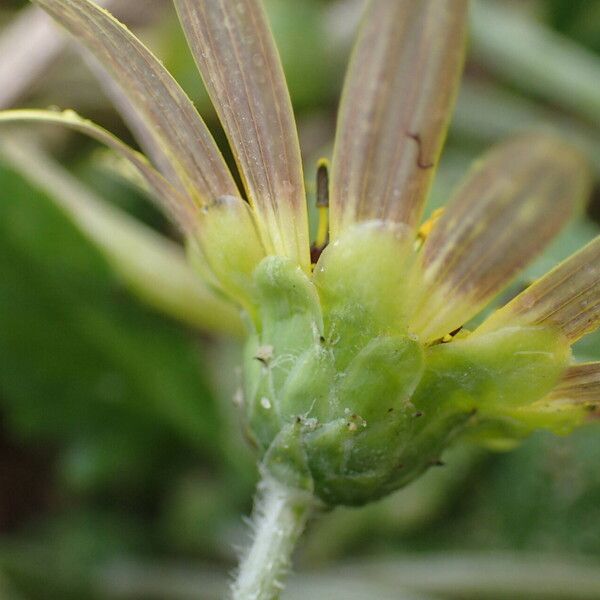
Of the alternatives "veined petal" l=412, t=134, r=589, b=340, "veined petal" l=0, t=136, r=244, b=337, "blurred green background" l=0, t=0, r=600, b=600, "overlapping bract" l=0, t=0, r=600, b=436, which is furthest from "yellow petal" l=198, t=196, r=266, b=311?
"veined petal" l=0, t=136, r=244, b=337

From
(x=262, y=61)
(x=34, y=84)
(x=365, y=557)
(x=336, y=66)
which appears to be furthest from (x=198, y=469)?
(x=262, y=61)

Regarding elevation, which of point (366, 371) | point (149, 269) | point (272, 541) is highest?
point (149, 269)

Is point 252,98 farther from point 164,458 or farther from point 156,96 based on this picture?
point 164,458

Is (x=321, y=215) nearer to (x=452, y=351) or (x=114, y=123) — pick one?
(x=452, y=351)

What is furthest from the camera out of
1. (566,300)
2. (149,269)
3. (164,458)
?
(164,458)

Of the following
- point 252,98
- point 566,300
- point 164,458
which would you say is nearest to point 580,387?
point 566,300

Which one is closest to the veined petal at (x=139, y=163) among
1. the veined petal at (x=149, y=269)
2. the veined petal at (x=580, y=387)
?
→ the veined petal at (x=580, y=387)

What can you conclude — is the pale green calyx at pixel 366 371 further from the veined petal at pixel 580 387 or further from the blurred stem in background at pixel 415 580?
the blurred stem in background at pixel 415 580
